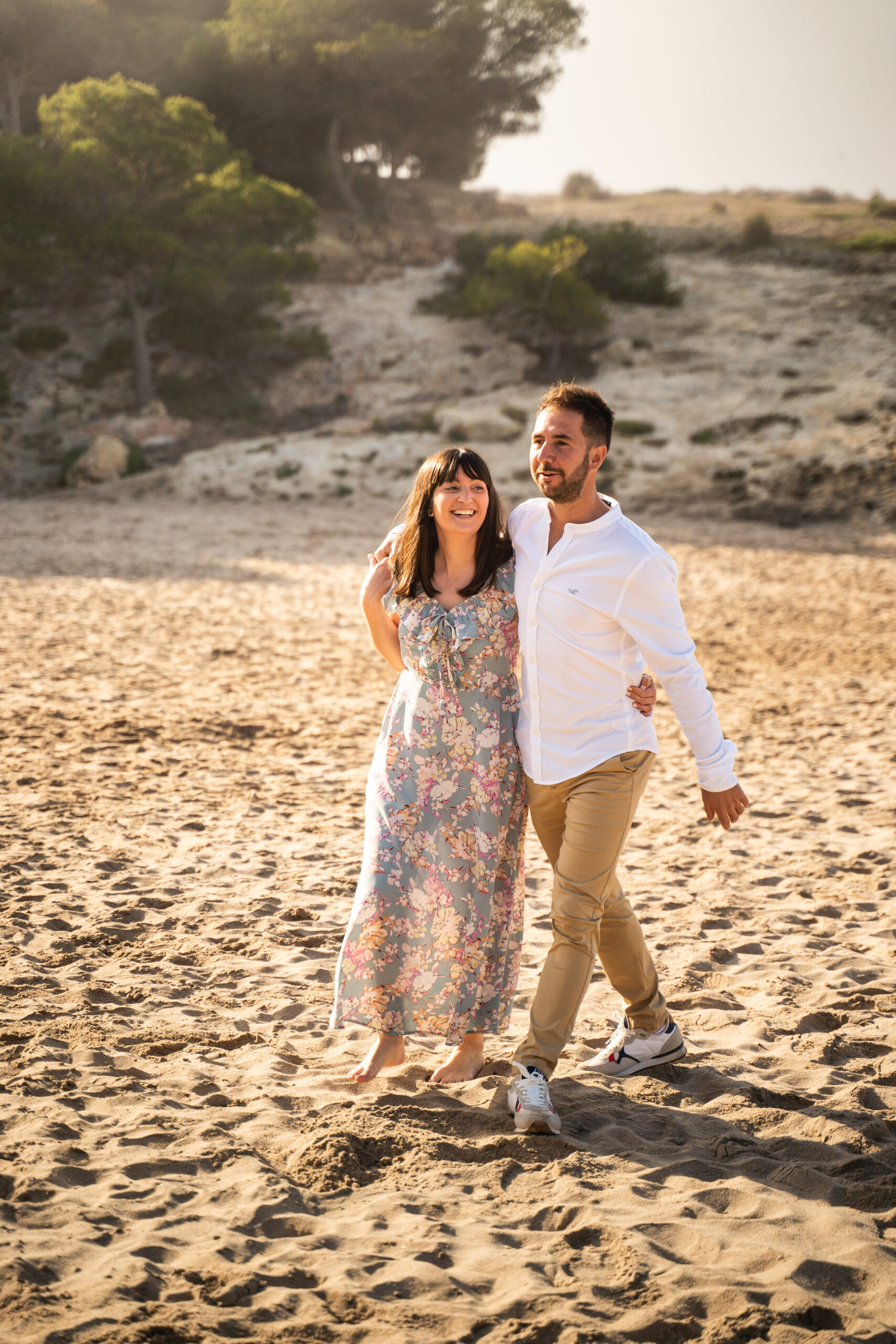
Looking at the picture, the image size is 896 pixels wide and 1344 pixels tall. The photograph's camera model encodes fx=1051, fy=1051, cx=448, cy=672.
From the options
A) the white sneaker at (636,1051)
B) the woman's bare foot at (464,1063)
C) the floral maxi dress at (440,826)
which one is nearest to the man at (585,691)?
the floral maxi dress at (440,826)

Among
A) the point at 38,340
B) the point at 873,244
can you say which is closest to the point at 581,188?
the point at 873,244

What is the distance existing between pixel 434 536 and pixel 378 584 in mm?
230

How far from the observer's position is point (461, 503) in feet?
9.86

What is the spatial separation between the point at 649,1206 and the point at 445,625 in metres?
1.60

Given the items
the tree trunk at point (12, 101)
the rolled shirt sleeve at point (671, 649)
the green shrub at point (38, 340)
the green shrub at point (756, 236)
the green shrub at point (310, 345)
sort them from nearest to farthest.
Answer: the rolled shirt sleeve at point (671, 649) → the green shrub at point (38, 340) → the green shrub at point (310, 345) → the tree trunk at point (12, 101) → the green shrub at point (756, 236)

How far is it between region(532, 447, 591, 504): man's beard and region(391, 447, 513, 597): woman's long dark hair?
0.23 metres

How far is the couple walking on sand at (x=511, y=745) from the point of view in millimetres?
2900

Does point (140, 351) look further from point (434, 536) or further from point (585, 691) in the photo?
point (585, 691)

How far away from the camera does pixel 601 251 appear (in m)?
26.4

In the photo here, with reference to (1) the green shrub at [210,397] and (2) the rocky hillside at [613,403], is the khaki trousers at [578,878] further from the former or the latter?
(1) the green shrub at [210,397]

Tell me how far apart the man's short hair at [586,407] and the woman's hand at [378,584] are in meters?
0.69

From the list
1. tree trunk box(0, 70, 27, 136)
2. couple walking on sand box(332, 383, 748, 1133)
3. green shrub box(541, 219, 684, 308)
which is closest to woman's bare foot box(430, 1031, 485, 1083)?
couple walking on sand box(332, 383, 748, 1133)

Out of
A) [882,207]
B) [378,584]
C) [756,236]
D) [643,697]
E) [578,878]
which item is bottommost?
[578,878]

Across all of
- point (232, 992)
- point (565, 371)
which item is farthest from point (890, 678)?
point (565, 371)
